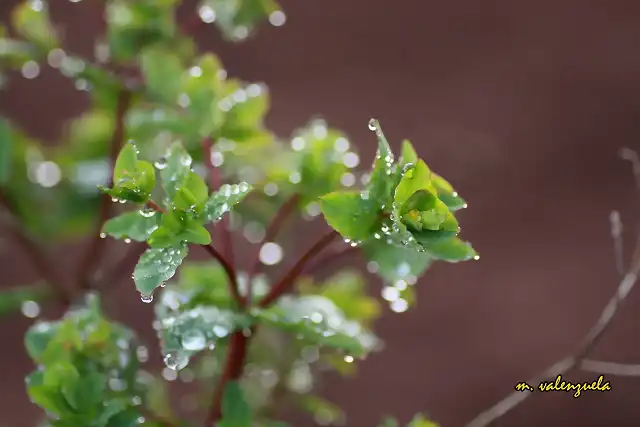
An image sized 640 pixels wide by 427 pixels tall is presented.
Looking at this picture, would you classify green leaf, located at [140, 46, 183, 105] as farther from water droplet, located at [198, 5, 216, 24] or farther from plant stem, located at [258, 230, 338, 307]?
plant stem, located at [258, 230, 338, 307]

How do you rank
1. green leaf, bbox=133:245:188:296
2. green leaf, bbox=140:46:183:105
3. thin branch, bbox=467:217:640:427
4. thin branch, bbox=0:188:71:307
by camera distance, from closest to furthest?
green leaf, bbox=133:245:188:296 → thin branch, bbox=467:217:640:427 → green leaf, bbox=140:46:183:105 → thin branch, bbox=0:188:71:307

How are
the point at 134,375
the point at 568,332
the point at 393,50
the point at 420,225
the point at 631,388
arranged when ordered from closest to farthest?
the point at 420,225
the point at 134,375
the point at 631,388
the point at 568,332
the point at 393,50

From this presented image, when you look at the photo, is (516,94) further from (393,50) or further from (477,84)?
(393,50)

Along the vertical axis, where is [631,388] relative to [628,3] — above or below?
below

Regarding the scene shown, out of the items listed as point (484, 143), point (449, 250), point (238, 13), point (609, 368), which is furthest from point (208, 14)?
point (484, 143)

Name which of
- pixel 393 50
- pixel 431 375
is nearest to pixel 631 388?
pixel 431 375

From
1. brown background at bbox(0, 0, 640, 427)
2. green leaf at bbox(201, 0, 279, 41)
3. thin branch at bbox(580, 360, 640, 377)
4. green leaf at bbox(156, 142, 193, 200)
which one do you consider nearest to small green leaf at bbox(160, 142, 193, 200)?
green leaf at bbox(156, 142, 193, 200)

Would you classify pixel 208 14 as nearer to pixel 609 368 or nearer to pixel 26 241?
pixel 26 241
